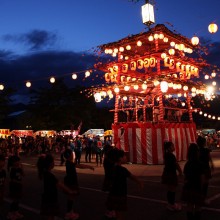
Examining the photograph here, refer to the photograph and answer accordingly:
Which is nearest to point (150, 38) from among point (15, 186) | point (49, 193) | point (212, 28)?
point (212, 28)

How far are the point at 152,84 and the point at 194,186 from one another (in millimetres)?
15209

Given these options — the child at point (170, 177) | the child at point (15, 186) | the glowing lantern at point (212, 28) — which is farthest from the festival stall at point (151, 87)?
the child at point (15, 186)

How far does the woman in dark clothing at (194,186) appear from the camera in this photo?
6.14m

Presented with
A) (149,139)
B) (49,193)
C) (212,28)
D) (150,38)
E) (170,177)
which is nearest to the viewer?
(49,193)

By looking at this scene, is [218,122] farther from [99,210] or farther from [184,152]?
[99,210]

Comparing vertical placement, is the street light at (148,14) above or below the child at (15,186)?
above

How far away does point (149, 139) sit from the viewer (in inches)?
752

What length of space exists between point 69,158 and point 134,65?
48.7 feet

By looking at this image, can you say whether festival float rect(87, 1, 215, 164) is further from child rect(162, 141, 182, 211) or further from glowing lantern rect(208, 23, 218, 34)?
child rect(162, 141, 182, 211)

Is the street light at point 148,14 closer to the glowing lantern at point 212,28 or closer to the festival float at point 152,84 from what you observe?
the festival float at point 152,84

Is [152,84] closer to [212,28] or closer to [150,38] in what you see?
[150,38]

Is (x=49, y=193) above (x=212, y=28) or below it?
below

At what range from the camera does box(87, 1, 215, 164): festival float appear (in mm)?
19125

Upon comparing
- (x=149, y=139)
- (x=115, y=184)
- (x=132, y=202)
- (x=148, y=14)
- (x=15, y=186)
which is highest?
(x=148, y=14)
